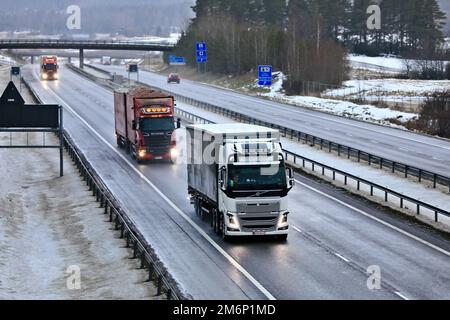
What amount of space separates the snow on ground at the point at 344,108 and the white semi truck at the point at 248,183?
159 ft

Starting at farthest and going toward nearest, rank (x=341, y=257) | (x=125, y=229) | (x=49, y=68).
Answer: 1. (x=49, y=68)
2. (x=125, y=229)
3. (x=341, y=257)

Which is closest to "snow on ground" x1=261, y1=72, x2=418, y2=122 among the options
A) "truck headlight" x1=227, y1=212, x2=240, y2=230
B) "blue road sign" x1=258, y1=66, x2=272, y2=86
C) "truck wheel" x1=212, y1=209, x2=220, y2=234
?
"blue road sign" x1=258, y1=66, x2=272, y2=86

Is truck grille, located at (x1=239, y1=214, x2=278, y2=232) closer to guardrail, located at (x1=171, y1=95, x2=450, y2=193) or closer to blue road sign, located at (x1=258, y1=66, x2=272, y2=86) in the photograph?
guardrail, located at (x1=171, y1=95, x2=450, y2=193)

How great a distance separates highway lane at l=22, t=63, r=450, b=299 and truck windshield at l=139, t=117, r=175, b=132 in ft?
38.0

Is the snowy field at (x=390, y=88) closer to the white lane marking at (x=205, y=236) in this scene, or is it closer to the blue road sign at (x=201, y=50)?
the blue road sign at (x=201, y=50)

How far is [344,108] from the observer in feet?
307

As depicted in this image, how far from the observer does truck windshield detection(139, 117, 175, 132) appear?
52.2 metres

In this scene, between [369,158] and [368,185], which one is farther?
[369,158]

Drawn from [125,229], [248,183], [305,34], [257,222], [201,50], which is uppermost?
[305,34]

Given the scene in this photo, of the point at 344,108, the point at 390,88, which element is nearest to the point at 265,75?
the point at 344,108

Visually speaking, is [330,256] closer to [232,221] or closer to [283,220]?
[283,220]

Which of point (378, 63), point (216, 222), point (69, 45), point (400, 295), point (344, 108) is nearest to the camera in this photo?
point (400, 295)

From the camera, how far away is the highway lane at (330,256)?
82.7 ft

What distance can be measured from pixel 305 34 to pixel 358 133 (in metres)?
88.8
